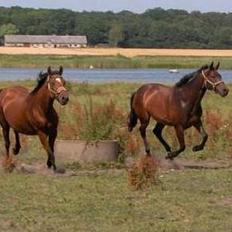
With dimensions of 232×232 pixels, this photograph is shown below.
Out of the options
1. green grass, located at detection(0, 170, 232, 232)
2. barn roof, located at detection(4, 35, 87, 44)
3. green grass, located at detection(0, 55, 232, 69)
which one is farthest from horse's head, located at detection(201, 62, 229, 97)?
barn roof, located at detection(4, 35, 87, 44)

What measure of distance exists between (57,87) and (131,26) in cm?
12793

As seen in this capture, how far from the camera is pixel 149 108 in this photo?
56.4 ft

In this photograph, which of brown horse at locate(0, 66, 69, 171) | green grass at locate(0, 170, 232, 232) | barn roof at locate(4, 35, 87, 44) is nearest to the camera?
green grass at locate(0, 170, 232, 232)

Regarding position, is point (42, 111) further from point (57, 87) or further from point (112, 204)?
point (112, 204)

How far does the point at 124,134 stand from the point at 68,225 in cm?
772

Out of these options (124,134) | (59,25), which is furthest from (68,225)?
(59,25)

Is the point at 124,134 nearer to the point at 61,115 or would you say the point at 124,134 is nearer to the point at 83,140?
Result: the point at 83,140

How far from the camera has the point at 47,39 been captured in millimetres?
138000

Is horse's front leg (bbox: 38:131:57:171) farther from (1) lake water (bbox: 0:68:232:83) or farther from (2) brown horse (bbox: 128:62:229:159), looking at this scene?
(1) lake water (bbox: 0:68:232:83)

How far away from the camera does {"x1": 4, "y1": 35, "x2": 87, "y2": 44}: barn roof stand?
135875 millimetres

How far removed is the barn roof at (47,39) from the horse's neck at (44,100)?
121247 millimetres

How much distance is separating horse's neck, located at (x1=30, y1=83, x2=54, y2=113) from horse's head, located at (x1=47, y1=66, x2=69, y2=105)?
0.19 metres

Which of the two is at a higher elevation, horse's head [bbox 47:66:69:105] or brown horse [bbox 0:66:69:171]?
horse's head [bbox 47:66:69:105]

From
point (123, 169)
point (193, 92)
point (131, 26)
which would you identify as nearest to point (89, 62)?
point (131, 26)
